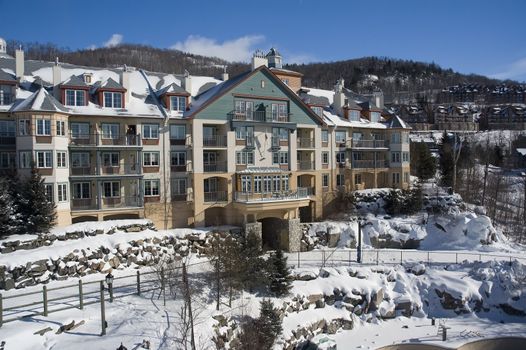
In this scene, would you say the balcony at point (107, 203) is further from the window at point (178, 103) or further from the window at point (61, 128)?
the window at point (178, 103)

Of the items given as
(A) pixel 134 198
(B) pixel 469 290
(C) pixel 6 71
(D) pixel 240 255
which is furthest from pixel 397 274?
(C) pixel 6 71

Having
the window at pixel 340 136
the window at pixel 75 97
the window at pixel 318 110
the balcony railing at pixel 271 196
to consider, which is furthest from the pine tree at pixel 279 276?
the window at pixel 340 136

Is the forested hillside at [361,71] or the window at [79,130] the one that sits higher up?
the forested hillside at [361,71]

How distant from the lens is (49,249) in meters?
23.8

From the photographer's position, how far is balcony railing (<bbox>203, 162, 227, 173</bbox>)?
33.1 metres

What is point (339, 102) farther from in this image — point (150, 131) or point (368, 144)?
point (150, 131)

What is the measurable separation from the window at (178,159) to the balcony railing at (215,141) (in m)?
1.96

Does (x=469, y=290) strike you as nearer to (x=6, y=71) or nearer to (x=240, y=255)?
(x=240, y=255)

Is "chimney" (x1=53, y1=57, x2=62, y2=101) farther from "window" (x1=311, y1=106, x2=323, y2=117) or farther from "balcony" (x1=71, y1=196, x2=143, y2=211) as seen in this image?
"window" (x1=311, y1=106, x2=323, y2=117)

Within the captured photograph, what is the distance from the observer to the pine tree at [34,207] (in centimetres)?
2502

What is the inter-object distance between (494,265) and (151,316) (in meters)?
23.2

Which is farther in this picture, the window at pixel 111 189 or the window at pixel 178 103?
the window at pixel 178 103

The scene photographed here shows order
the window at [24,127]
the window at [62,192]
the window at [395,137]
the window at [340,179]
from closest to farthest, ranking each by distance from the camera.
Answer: the window at [24,127], the window at [62,192], the window at [340,179], the window at [395,137]

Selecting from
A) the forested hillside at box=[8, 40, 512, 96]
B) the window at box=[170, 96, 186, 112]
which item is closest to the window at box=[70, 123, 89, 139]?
the window at box=[170, 96, 186, 112]
